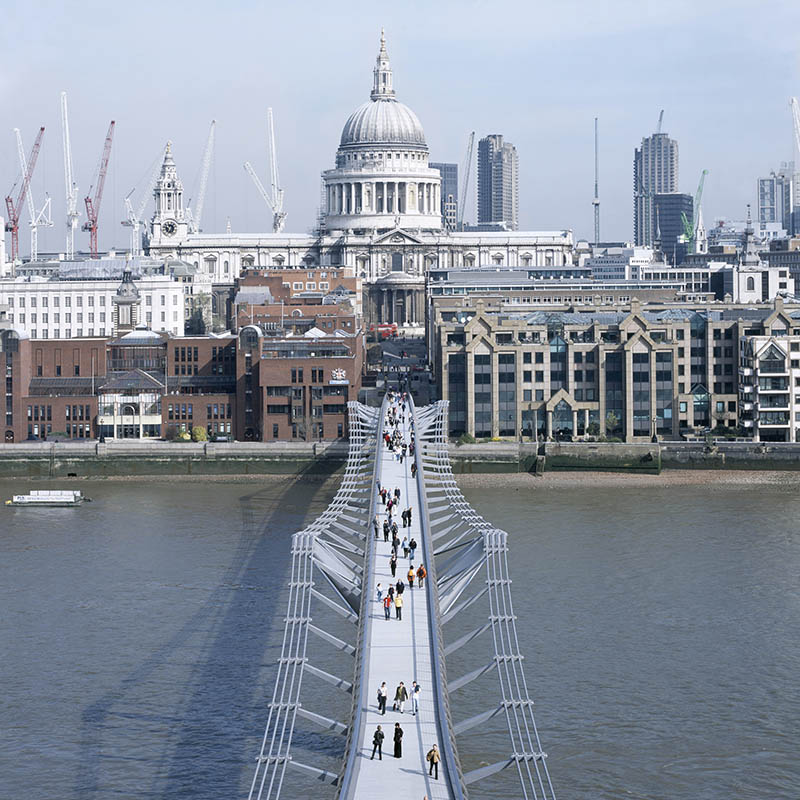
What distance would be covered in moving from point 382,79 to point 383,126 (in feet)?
18.8

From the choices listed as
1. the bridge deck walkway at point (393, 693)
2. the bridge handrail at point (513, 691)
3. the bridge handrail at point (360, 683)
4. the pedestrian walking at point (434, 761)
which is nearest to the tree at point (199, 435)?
the bridge handrail at point (513, 691)

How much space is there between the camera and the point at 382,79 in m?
155

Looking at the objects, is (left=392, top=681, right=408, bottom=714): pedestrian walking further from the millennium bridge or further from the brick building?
the brick building

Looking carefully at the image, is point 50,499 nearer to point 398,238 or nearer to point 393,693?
point 393,693

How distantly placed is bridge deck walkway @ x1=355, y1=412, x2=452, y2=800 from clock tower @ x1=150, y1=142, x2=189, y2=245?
371 feet

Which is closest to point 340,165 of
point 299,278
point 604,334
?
point 299,278

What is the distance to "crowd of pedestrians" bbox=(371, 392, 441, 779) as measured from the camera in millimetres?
21828

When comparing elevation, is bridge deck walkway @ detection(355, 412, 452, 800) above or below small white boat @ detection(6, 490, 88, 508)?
below

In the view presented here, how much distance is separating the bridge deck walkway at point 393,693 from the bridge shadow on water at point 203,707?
101 inches

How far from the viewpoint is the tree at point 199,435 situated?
65.3 meters

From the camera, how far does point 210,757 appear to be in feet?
85.9

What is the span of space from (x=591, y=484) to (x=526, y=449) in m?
4.15

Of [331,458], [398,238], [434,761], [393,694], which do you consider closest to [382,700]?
[393,694]

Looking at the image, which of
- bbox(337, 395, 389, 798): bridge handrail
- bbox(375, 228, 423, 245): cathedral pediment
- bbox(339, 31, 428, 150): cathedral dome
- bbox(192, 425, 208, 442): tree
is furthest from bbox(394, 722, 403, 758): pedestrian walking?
bbox(339, 31, 428, 150): cathedral dome
